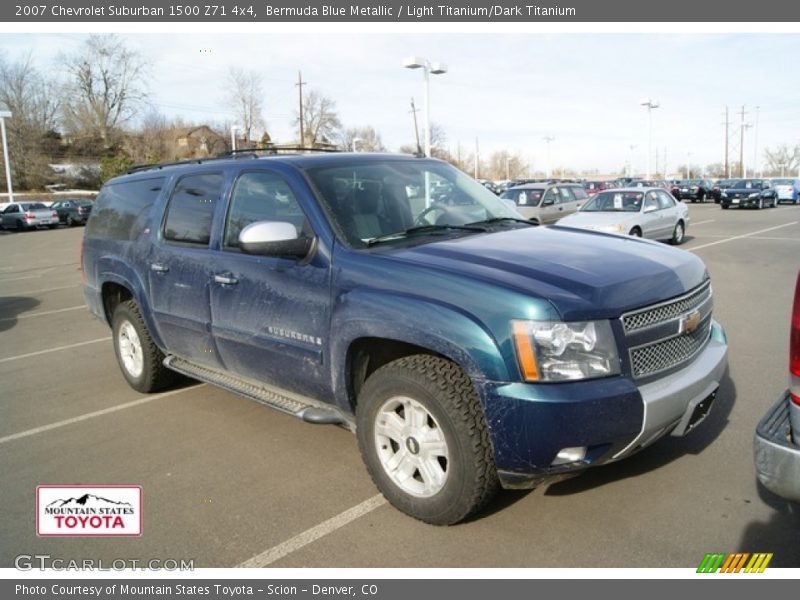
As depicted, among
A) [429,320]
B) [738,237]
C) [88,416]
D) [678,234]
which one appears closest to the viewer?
[429,320]

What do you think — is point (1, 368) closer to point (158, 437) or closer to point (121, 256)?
point (121, 256)

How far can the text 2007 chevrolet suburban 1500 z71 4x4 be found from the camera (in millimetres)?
2900

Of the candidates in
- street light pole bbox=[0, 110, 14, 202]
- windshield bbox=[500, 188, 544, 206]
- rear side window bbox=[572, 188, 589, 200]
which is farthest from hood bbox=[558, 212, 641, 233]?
street light pole bbox=[0, 110, 14, 202]

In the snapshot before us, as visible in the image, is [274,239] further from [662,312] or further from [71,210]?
[71,210]

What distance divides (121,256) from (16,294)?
29.0 ft

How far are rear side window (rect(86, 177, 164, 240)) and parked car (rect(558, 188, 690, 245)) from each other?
10.8m

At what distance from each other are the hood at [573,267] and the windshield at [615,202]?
12.2 meters

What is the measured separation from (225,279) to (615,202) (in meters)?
13.3

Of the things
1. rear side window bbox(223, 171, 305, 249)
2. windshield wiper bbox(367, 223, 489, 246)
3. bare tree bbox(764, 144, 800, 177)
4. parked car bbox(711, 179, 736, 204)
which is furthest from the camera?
bare tree bbox(764, 144, 800, 177)

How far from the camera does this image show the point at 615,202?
1571cm

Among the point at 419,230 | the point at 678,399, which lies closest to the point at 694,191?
the point at 419,230

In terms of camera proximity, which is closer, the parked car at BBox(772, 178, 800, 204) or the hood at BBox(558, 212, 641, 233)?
the hood at BBox(558, 212, 641, 233)

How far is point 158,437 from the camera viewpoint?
4.74m

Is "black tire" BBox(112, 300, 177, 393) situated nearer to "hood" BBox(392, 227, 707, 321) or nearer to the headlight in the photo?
"hood" BBox(392, 227, 707, 321)
